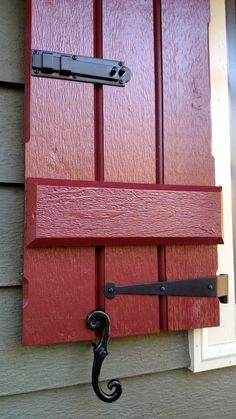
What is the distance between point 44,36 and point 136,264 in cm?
49

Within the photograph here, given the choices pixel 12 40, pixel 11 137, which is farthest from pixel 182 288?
pixel 12 40

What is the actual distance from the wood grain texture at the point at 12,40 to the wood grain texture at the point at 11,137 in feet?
0.11

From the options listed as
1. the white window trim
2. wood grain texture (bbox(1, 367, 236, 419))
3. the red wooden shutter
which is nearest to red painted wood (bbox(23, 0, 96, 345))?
the red wooden shutter

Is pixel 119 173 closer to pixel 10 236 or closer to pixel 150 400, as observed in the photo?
pixel 10 236

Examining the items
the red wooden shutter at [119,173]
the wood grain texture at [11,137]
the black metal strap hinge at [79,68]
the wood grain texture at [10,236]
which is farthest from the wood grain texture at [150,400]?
the black metal strap hinge at [79,68]

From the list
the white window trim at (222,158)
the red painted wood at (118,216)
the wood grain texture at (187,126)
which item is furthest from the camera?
the white window trim at (222,158)

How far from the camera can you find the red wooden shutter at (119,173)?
2.24 feet

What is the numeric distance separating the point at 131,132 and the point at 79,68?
0.17 metres

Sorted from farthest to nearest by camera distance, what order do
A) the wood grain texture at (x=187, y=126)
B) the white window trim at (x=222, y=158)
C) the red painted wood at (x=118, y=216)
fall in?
the white window trim at (x=222, y=158), the wood grain texture at (x=187, y=126), the red painted wood at (x=118, y=216)

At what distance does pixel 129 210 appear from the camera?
72 cm

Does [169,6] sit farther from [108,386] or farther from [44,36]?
[108,386]

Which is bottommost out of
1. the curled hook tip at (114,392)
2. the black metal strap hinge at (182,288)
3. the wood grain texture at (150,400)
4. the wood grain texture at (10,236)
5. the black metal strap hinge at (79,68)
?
the wood grain texture at (150,400)

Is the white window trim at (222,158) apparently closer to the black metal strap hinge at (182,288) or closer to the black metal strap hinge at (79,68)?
the black metal strap hinge at (182,288)

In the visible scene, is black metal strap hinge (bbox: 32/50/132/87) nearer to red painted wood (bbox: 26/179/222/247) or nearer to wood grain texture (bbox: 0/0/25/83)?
wood grain texture (bbox: 0/0/25/83)
